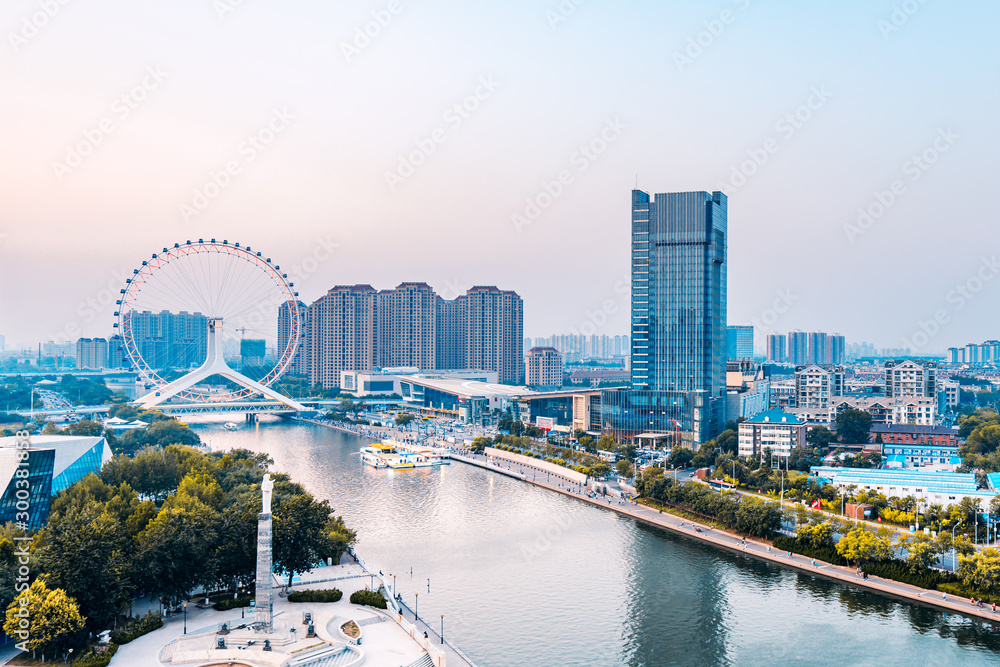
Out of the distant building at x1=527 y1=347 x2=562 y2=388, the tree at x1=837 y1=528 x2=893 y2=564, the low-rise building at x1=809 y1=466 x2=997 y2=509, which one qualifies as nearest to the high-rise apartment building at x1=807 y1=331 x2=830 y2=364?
the distant building at x1=527 y1=347 x2=562 y2=388

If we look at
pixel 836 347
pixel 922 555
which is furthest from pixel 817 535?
pixel 836 347

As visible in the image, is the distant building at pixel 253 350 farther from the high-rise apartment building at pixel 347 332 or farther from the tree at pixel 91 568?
the tree at pixel 91 568

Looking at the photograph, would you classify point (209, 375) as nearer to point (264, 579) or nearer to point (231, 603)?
point (231, 603)

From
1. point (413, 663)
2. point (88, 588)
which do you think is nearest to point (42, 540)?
point (88, 588)

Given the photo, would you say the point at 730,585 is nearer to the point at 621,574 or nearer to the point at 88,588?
the point at 621,574

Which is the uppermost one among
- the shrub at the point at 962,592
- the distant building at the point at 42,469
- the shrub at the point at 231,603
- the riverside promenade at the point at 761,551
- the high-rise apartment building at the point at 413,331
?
the high-rise apartment building at the point at 413,331

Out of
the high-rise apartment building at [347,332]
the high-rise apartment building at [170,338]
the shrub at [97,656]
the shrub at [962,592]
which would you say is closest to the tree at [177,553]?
the shrub at [97,656]

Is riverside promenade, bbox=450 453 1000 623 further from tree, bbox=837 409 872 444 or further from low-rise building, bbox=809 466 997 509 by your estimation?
tree, bbox=837 409 872 444
